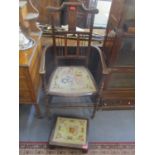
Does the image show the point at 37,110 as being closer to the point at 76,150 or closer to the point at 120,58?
the point at 76,150

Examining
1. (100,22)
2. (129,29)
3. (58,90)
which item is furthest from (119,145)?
(100,22)

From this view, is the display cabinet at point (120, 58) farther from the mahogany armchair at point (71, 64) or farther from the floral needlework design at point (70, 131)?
the floral needlework design at point (70, 131)

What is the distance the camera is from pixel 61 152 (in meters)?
1.52

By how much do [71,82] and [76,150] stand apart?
23.4 inches

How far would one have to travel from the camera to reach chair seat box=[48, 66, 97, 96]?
1.52 meters

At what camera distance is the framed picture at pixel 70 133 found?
4.82 ft

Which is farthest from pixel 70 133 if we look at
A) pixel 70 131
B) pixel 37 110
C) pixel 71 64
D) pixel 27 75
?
pixel 71 64

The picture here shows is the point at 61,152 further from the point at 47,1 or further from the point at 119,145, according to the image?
the point at 47,1

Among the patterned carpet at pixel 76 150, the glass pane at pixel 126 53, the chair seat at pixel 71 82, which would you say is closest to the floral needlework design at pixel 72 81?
the chair seat at pixel 71 82

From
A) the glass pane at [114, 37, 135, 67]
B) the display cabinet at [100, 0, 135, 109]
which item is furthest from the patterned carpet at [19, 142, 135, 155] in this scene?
the glass pane at [114, 37, 135, 67]

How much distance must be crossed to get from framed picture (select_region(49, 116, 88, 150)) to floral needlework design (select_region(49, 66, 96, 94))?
31 cm

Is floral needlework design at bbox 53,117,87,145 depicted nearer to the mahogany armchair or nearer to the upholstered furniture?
the mahogany armchair

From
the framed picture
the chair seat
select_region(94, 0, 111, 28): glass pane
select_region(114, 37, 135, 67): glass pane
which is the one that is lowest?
the framed picture
